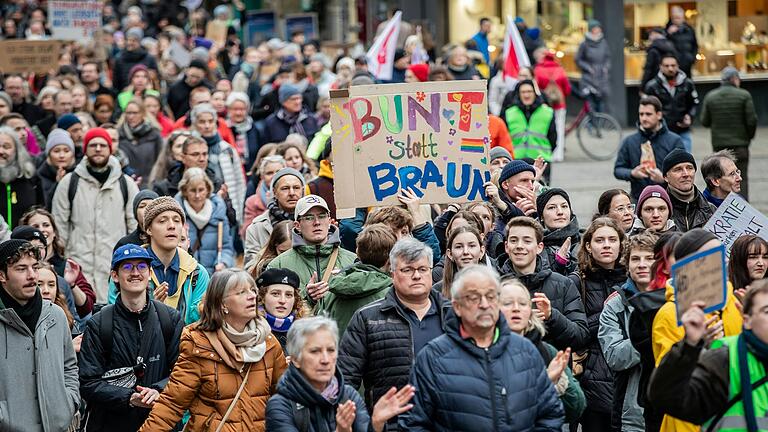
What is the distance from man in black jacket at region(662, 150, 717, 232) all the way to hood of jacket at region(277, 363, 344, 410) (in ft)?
14.3

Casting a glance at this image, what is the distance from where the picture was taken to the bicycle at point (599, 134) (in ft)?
69.5

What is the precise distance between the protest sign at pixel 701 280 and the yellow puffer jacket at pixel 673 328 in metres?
0.60

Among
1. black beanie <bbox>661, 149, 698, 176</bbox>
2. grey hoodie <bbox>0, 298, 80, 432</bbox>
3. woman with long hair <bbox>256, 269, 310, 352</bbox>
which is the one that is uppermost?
black beanie <bbox>661, 149, 698, 176</bbox>

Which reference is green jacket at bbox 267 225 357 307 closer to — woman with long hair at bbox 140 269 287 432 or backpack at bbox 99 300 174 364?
backpack at bbox 99 300 174 364

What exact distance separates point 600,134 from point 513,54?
3808 mm

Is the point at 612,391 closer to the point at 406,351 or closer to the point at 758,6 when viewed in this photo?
the point at 406,351

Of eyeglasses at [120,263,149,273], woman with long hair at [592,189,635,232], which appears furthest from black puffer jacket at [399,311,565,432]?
woman with long hair at [592,189,635,232]

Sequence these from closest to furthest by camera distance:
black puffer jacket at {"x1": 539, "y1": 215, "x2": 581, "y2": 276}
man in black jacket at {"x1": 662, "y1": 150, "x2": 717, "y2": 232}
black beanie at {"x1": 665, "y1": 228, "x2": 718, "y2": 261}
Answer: black beanie at {"x1": 665, "y1": 228, "x2": 718, "y2": 261}, black puffer jacket at {"x1": 539, "y1": 215, "x2": 581, "y2": 276}, man in black jacket at {"x1": 662, "y1": 150, "x2": 717, "y2": 232}

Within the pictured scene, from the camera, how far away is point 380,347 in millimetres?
6891

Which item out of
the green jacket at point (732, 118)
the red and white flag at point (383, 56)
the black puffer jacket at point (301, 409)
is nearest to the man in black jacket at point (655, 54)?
the green jacket at point (732, 118)

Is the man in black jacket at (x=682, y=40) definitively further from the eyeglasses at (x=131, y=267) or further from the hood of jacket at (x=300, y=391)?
the hood of jacket at (x=300, y=391)

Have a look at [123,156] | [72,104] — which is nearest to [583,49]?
[72,104]

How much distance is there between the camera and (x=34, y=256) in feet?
25.1

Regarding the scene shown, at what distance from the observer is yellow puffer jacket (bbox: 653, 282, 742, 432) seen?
20.2 feet
